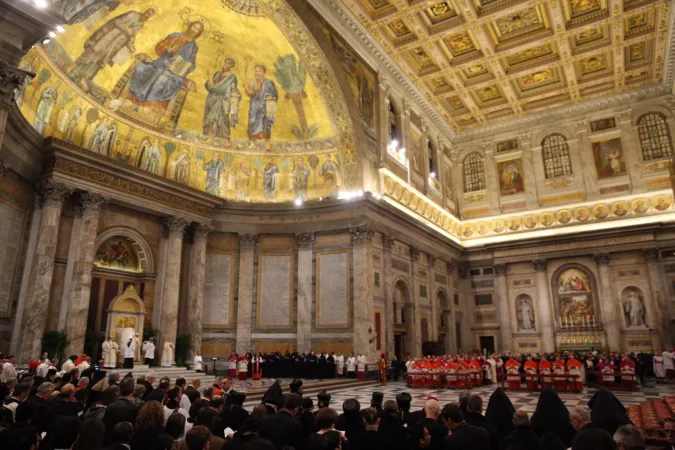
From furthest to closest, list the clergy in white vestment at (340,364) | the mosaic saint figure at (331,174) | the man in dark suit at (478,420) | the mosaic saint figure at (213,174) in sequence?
1. the mosaic saint figure at (331,174)
2. the mosaic saint figure at (213,174)
3. the clergy in white vestment at (340,364)
4. the man in dark suit at (478,420)

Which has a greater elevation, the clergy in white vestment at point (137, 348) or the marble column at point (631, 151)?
the marble column at point (631, 151)

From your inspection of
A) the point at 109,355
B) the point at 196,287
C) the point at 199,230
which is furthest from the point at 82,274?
the point at 199,230

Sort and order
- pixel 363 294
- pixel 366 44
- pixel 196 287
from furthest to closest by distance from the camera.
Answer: pixel 366 44 → pixel 196 287 → pixel 363 294

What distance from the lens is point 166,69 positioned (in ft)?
66.3

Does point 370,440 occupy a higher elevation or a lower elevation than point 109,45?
lower

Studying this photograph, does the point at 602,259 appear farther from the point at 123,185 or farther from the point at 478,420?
the point at 478,420

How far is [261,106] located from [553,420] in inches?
801

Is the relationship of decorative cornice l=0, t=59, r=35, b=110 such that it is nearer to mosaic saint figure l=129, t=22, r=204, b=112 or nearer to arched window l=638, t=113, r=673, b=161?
mosaic saint figure l=129, t=22, r=204, b=112

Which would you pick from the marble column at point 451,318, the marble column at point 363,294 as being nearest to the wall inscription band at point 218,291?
the marble column at point 363,294

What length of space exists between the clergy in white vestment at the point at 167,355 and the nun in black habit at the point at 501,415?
1564cm

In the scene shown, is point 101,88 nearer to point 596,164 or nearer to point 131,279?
point 131,279

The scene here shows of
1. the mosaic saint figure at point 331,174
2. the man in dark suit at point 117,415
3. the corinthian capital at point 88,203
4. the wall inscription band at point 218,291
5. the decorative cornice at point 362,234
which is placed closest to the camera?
the man in dark suit at point 117,415

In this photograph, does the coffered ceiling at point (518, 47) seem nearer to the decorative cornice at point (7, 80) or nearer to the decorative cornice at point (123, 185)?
the decorative cornice at point (123, 185)

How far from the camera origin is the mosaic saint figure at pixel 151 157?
66.5 feet
